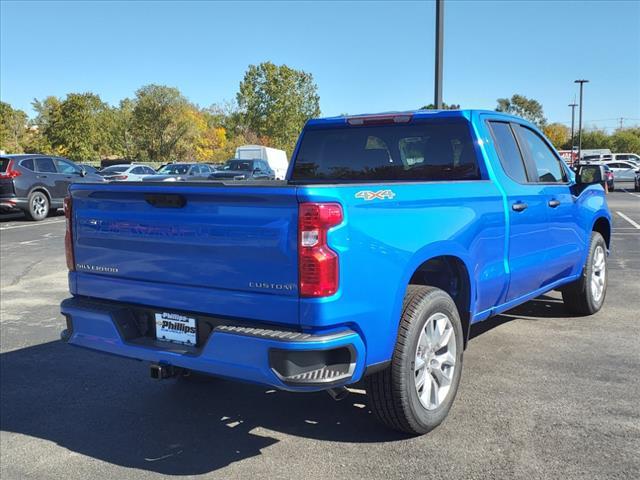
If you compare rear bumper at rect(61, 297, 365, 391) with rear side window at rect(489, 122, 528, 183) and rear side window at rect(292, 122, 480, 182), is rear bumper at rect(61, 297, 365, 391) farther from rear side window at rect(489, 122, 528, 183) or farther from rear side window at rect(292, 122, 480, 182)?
rear side window at rect(489, 122, 528, 183)

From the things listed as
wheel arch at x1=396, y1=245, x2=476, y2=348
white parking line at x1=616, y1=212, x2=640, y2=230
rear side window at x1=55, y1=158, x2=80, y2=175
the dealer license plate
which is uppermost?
rear side window at x1=55, y1=158, x2=80, y2=175

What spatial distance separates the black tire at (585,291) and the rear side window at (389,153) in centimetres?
226

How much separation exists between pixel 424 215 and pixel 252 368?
1.30m

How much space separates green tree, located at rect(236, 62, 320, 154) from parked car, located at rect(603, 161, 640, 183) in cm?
3463

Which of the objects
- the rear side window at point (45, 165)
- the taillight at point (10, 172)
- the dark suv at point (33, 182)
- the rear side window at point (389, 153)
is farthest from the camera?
the rear side window at point (45, 165)

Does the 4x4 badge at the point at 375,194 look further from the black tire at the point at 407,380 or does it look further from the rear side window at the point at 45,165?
the rear side window at the point at 45,165

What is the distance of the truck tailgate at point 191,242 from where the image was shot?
2.98 metres

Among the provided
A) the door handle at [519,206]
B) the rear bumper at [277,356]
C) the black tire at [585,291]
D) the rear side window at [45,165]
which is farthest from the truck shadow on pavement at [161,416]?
the rear side window at [45,165]

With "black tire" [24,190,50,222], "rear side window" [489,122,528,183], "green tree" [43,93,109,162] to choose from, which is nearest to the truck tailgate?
"rear side window" [489,122,528,183]

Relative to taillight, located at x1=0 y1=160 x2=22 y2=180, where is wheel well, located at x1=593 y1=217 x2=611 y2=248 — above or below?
below

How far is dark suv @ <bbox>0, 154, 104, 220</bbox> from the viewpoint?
16781 mm

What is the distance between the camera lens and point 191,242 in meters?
3.26

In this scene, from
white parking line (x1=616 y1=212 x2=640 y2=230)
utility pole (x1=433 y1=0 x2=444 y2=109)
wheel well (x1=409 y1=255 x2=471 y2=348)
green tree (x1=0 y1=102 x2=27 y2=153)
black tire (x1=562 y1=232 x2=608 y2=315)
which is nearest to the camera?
wheel well (x1=409 y1=255 x2=471 y2=348)

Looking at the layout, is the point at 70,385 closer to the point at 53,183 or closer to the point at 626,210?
the point at 53,183
